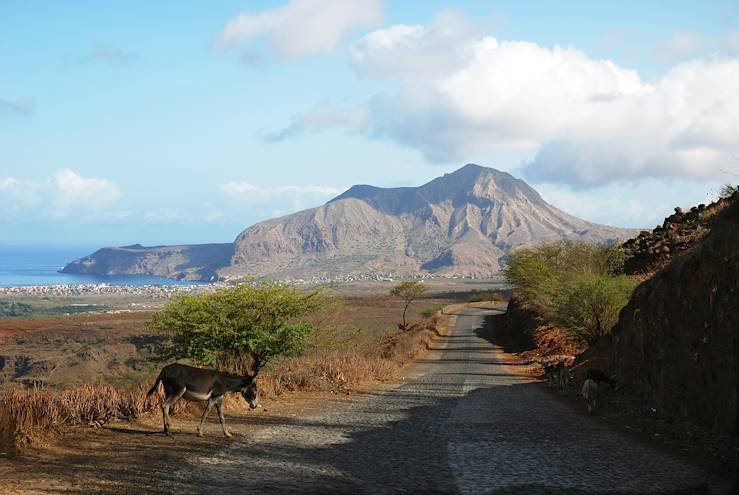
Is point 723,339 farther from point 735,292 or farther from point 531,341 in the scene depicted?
point 531,341

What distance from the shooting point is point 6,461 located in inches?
390

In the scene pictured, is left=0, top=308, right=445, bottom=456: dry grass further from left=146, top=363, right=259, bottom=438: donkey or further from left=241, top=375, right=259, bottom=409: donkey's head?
left=241, top=375, right=259, bottom=409: donkey's head

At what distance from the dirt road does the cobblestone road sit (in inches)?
0.7

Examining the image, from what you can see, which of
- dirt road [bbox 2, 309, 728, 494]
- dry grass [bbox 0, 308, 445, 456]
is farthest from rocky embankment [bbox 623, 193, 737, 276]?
dirt road [bbox 2, 309, 728, 494]

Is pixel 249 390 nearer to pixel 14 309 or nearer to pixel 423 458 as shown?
pixel 423 458

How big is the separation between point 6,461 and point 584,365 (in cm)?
2252

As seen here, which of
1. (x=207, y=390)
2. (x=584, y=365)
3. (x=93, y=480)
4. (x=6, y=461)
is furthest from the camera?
(x=584, y=365)

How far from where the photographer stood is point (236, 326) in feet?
73.4

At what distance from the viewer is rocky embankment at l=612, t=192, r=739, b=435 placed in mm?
12703

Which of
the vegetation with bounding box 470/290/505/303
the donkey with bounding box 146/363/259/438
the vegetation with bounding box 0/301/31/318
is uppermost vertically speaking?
the donkey with bounding box 146/363/259/438

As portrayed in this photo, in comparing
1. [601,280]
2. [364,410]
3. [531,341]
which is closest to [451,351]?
[531,341]

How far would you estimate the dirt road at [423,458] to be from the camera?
30.7 ft

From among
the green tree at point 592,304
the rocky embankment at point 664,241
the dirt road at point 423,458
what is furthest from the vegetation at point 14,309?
the dirt road at point 423,458

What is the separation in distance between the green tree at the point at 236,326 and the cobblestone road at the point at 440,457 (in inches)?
167
